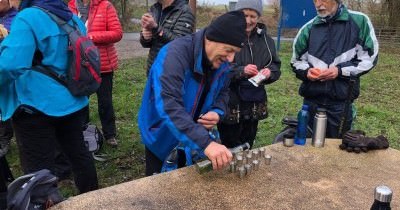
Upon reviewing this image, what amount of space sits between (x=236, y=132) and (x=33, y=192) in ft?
7.36

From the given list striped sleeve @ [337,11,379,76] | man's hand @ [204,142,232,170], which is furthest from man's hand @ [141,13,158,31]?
man's hand @ [204,142,232,170]

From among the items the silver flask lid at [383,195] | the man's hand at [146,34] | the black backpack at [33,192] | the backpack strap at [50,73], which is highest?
the man's hand at [146,34]

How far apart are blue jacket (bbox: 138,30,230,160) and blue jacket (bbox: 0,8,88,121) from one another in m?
0.61

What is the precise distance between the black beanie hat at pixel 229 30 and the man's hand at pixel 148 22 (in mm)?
1539

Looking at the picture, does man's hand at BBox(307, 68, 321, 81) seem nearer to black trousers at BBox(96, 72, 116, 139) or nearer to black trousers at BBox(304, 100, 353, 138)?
black trousers at BBox(304, 100, 353, 138)

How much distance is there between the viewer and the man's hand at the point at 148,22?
3.63m

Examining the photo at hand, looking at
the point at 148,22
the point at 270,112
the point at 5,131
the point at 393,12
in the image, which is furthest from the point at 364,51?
the point at 393,12

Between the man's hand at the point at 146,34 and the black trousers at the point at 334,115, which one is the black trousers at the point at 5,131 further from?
the black trousers at the point at 334,115

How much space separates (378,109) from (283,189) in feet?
17.6

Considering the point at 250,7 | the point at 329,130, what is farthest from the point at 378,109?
the point at 250,7

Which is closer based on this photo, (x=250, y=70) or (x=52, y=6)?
(x=52, y=6)

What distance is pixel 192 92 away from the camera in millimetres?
2430

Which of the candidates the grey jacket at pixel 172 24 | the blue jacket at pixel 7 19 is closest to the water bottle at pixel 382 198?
the grey jacket at pixel 172 24

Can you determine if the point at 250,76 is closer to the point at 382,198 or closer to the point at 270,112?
the point at 382,198
